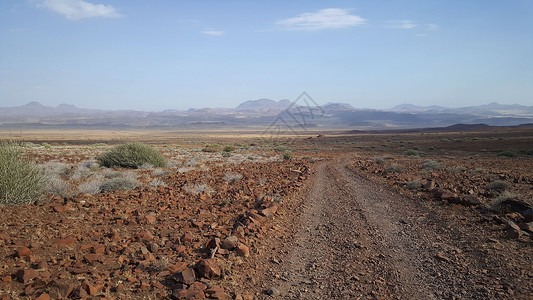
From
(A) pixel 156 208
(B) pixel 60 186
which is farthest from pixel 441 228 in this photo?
(B) pixel 60 186

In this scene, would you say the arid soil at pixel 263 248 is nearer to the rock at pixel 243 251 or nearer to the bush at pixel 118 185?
the rock at pixel 243 251

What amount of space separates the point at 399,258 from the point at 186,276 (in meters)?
3.56

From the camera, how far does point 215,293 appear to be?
13.2 feet

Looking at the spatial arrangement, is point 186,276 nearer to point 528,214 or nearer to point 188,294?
point 188,294

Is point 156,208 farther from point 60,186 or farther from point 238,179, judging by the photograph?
point 238,179

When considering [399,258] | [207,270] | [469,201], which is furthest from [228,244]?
[469,201]

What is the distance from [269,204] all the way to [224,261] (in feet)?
11.7

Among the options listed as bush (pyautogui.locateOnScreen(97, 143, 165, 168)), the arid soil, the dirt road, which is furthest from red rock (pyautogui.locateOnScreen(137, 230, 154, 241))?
bush (pyautogui.locateOnScreen(97, 143, 165, 168))

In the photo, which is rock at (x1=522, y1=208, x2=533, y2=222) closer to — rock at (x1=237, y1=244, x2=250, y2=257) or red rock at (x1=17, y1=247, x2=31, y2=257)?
rock at (x1=237, y1=244, x2=250, y2=257)

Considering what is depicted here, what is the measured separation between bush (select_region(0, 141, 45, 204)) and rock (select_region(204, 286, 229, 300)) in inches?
245

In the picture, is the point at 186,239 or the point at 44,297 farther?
the point at 186,239

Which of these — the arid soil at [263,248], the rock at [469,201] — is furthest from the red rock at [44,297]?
the rock at [469,201]

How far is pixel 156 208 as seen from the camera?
8148 millimetres

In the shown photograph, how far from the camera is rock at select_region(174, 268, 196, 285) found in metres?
4.23
